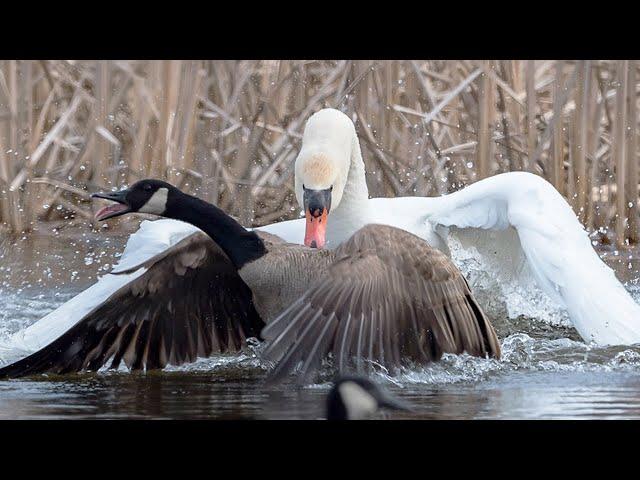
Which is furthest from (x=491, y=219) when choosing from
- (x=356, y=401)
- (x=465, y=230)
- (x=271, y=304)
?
(x=356, y=401)

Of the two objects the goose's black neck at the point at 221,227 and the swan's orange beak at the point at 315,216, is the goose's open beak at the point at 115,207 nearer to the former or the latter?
the goose's black neck at the point at 221,227

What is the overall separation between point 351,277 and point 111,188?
4.03m

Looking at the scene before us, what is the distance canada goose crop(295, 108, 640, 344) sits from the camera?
509 centimetres

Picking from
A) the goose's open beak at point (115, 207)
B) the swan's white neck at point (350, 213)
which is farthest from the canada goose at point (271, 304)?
the swan's white neck at point (350, 213)

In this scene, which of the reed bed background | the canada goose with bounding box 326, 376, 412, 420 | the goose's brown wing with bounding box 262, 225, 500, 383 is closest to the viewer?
the canada goose with bounding box 326, 376, 412, 420

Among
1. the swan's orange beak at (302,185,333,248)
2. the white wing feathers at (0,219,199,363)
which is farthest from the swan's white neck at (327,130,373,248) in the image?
the white wing feathers at (0,219,199,363)

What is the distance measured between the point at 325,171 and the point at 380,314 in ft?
2.81

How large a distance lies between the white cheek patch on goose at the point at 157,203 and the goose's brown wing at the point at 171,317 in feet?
0.70

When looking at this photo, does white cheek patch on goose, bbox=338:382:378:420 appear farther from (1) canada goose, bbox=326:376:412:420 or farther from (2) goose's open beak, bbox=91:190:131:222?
(2) goose's open beak, bbox=91:190:131:222

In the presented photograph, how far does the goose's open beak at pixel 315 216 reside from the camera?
493 cm

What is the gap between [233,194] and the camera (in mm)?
8016

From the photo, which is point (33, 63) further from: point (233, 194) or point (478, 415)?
point (478, 415)

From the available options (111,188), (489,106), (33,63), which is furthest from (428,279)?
(33,63)

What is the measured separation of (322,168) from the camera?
502 cm
